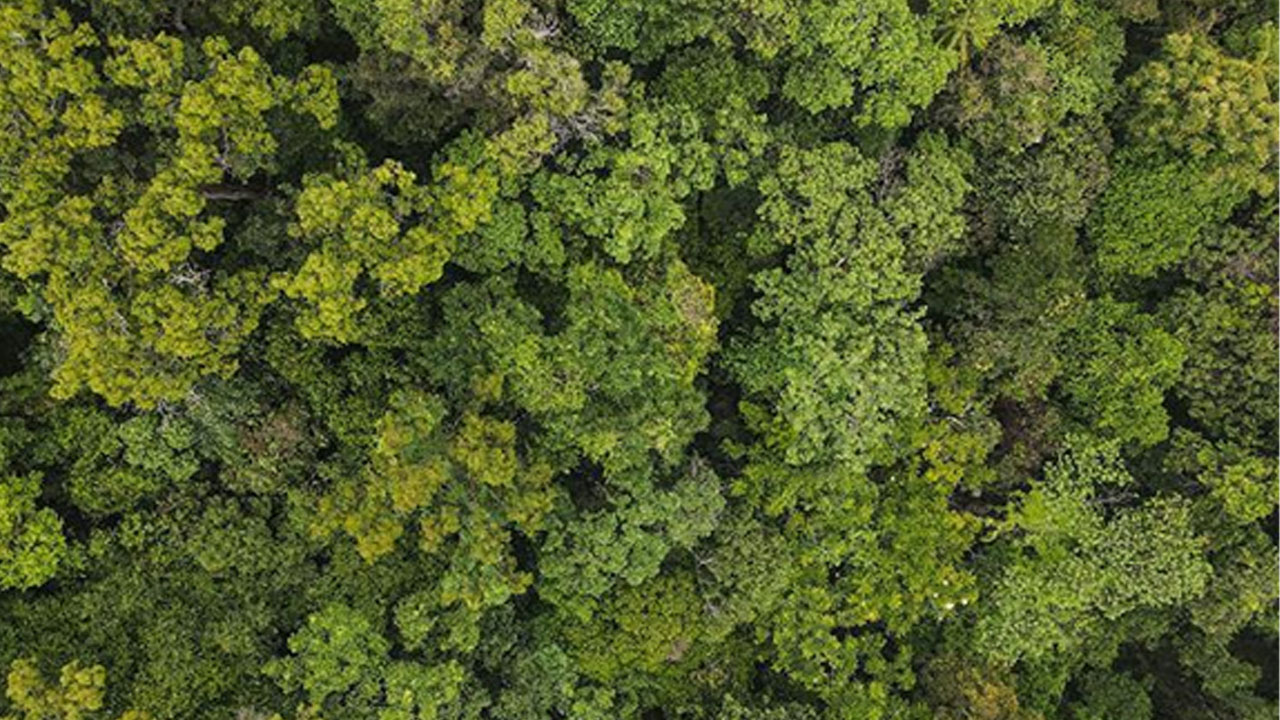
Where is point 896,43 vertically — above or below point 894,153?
above

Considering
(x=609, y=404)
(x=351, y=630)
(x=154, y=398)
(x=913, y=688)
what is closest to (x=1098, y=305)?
(x=913, y=688)

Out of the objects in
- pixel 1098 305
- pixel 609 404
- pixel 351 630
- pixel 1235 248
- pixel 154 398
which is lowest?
pixel 351 630

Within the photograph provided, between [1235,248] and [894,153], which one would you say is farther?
[1235,248]

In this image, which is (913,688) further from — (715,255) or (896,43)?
(896,43)

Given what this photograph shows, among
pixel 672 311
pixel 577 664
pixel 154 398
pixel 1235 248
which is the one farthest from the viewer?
pixel 1235 248

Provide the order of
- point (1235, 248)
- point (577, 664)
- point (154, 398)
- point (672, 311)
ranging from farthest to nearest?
point (1235, 248) → point (577, 664) → point (672, 311) → point (154, 398)

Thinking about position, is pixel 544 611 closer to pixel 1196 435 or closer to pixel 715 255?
pixel 715 255

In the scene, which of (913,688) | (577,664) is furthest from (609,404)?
(913,688)
